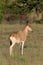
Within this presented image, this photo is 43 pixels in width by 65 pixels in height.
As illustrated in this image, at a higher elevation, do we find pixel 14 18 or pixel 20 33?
pixel 20 33

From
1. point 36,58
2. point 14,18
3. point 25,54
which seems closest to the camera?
point 36,58

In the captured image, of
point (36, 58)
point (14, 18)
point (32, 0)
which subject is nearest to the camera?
point (36, 58)

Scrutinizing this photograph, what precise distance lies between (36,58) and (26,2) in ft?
71.8

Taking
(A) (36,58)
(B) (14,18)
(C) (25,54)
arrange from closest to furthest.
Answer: (A) (36,58) → (C) (25,54) → (B) (14,18)

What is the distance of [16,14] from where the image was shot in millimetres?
36062

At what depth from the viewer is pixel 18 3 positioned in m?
33.6

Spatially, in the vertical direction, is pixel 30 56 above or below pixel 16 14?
above

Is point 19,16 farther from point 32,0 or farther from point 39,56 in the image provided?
point 39,56

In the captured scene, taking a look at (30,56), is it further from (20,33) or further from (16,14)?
(16,14)

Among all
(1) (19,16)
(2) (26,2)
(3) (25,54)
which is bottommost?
(1) (19,16)

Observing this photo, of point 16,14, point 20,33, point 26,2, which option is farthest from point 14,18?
point 20,33

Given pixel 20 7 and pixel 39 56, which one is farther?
pixel 20 7

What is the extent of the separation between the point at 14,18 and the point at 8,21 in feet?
5.40

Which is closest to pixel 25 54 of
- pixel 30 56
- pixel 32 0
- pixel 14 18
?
pixel 30 56
